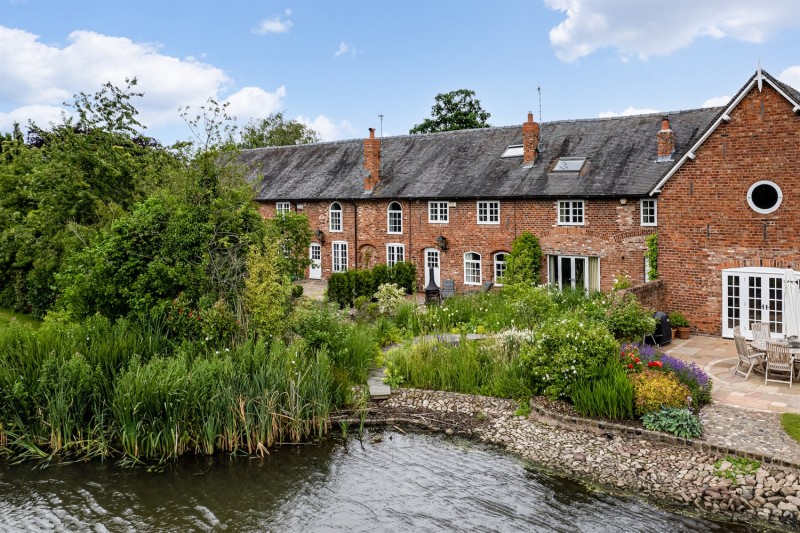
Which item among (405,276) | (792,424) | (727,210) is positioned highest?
(727,210)

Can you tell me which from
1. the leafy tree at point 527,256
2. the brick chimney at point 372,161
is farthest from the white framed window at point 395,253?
the leafy tree at point 527,256

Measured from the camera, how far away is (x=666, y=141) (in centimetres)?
2383

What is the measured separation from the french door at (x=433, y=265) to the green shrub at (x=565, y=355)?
1564cm

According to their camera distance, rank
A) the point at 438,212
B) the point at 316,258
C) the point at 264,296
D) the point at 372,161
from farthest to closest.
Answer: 1. the point at 316,258
2. the point at 372,161
3. the point at 438,212
4. the point at 264,296

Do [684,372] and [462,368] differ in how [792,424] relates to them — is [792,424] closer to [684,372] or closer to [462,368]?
[684,372]

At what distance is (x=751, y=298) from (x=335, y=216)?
2005cm

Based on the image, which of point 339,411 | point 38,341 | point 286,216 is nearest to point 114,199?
point 286,216

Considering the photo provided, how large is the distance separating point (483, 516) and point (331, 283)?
1639 cm

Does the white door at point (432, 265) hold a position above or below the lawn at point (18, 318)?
above

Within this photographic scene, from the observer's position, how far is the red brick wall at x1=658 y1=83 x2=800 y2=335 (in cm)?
1627

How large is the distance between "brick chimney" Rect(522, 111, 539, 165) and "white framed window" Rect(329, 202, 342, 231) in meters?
9.67

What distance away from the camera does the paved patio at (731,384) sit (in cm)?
1208

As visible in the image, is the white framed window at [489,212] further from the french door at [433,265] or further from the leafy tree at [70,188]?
the leafy tree at [70,188]

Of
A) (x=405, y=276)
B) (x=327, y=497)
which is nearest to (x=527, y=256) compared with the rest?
(x=405, y=276)
